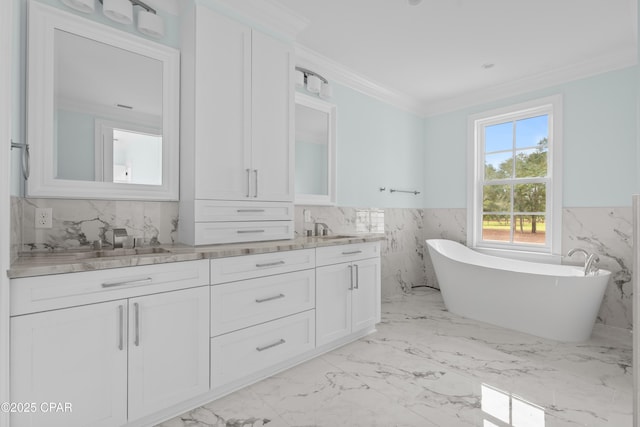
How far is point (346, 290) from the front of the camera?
8.72 feet

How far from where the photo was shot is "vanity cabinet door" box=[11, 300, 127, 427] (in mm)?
1296

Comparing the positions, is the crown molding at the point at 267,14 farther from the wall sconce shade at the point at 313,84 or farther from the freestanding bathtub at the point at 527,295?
the freestanding bathtub at the point at 527,295

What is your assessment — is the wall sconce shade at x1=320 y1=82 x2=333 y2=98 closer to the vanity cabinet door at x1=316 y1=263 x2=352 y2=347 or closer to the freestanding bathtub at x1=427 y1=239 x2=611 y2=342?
Result: the vanity cabinet door at x1=316 y1=263 x2=352 y2=347

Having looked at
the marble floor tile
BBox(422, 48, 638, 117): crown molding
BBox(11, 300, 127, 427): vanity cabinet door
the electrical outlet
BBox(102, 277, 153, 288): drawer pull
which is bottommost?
the marble floor tile

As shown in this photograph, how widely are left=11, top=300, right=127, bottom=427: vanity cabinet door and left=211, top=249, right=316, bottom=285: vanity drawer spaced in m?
0.52

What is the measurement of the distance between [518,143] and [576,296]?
2.02 meters

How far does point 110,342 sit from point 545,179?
427cm

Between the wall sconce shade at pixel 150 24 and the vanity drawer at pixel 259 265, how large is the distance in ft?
5.27

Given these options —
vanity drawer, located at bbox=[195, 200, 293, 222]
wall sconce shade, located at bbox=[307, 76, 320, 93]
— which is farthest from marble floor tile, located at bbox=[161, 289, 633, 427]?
wall sconce shade, located at bbox=[307, 76, 320, 93]

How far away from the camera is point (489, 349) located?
2.62m

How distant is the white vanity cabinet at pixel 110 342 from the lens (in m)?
1.32

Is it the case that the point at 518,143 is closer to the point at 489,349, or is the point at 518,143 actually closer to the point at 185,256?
the point at 489,349

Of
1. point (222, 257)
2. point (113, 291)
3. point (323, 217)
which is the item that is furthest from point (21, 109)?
point (323, 217)

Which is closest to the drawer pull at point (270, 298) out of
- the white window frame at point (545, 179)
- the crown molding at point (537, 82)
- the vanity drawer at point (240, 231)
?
the vanity drawer at point (240, 231)
